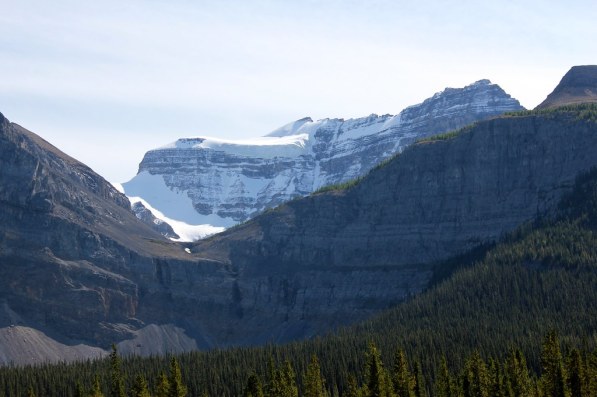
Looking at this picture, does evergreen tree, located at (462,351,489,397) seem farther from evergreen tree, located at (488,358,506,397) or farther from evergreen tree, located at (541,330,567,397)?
evergreen tree, located at (541,330,567,397)

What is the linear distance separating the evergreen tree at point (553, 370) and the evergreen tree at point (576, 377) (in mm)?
1770

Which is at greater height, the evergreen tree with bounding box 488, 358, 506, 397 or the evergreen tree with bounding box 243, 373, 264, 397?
the evergreen tree with bounding box 243, 373, 264, 397

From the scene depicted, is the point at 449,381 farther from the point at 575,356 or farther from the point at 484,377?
the point at 575,356

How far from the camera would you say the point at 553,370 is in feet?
594

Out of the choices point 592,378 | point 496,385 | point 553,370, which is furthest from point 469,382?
point 592,378

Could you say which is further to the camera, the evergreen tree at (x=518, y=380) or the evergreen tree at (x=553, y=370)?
the evergreen tree at (x=518, y=380)

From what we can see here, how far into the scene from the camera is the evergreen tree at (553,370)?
17775cm

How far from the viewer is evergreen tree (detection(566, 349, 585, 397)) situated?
17750 centimetres

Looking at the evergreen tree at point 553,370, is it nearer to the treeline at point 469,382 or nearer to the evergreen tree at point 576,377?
the treeline at point 469,382

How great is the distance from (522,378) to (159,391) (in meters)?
57.0

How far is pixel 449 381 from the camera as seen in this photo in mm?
196500

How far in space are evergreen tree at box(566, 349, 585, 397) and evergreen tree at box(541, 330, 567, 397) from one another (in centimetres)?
177

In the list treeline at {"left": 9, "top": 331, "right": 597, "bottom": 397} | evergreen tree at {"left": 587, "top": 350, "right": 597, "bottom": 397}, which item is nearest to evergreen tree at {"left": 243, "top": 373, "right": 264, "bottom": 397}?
treeline at {"left": 9, "top": 331, "right": 597, "bottom": 397}

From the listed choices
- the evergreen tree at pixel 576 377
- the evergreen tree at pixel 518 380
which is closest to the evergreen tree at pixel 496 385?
the evergreen tree at pixel 518 380
